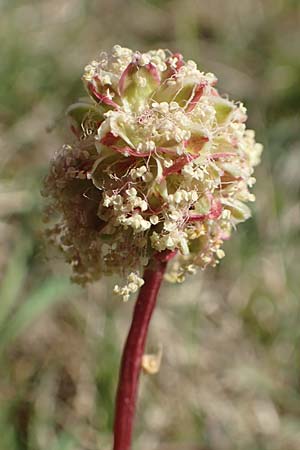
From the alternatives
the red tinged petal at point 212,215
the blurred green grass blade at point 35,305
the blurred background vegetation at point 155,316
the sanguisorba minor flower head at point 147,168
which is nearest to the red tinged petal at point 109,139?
the sanguisorba minor flower head at point 147,168

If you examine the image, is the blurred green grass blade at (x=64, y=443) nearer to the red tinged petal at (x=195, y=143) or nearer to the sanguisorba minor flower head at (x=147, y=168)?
the sanguisorba minor flower head at (x=147, y=168)

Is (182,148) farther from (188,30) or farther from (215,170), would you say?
(188,30)

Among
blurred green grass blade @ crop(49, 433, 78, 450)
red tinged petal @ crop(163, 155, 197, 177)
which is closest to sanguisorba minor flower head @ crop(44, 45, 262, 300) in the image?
red tinged petal @ crop(163, 155, 197, 177)

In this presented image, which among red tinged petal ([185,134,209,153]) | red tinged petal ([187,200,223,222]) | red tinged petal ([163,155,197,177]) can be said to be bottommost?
red tinged petal ([187,200,223,222])

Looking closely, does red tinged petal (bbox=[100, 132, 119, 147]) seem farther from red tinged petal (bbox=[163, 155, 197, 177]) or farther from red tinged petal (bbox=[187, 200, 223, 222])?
red tinged petal (bbox=[187, 200, 223, 222])

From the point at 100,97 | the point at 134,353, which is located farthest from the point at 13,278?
the point at 100,97

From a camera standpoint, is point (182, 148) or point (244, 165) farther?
point (244, 165)

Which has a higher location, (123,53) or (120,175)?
(123,53)

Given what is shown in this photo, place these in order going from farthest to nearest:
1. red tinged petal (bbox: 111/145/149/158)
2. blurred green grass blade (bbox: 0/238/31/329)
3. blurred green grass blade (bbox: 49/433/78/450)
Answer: blurred green grass blade (bbox: 0/238/31/329) → blurred green grass blade (bbox: 49/433/78/450) → red tinged petal (bbox: 111/145/149/158)

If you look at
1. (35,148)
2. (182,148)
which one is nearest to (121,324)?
(35,148)
